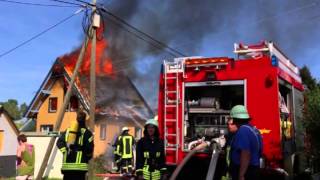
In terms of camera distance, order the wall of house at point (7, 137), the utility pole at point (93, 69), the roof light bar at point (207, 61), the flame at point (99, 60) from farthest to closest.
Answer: the flame at point (99, 60) < the wall of house at point (7, 137) < the utility pole at point (93, 69) < the roof light bar at point (207, 61)

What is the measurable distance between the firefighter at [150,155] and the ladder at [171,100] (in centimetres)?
272

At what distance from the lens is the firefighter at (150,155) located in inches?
220

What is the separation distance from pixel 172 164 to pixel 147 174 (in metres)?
2.77

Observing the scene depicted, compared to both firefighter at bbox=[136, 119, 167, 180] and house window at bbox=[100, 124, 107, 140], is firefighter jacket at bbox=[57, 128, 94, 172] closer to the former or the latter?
firefighter at bbox=[136, 119, 167, 180]

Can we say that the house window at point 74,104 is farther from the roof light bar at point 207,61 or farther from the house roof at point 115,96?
the roof light bar at point 207,61

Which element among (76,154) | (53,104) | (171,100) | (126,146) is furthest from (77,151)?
(53,104)

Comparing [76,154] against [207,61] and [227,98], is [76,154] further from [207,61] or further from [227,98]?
[227,98]

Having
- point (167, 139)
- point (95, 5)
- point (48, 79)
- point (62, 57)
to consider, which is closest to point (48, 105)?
point (48, 79)

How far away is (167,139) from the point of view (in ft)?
27.9

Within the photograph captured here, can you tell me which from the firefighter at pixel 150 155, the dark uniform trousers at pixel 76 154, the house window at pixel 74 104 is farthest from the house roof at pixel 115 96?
the firefighter at pixel 150 155

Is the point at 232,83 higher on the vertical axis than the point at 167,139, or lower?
higher

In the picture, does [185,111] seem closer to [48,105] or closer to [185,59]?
[185,59]

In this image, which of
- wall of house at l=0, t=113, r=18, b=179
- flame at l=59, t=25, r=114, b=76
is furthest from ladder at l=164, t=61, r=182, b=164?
flame at l=59, t=25, r=114, b=76

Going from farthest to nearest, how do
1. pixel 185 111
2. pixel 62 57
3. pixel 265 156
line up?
1. pixel 62 57
2. pixel 185 111
3. pixel 265 156
